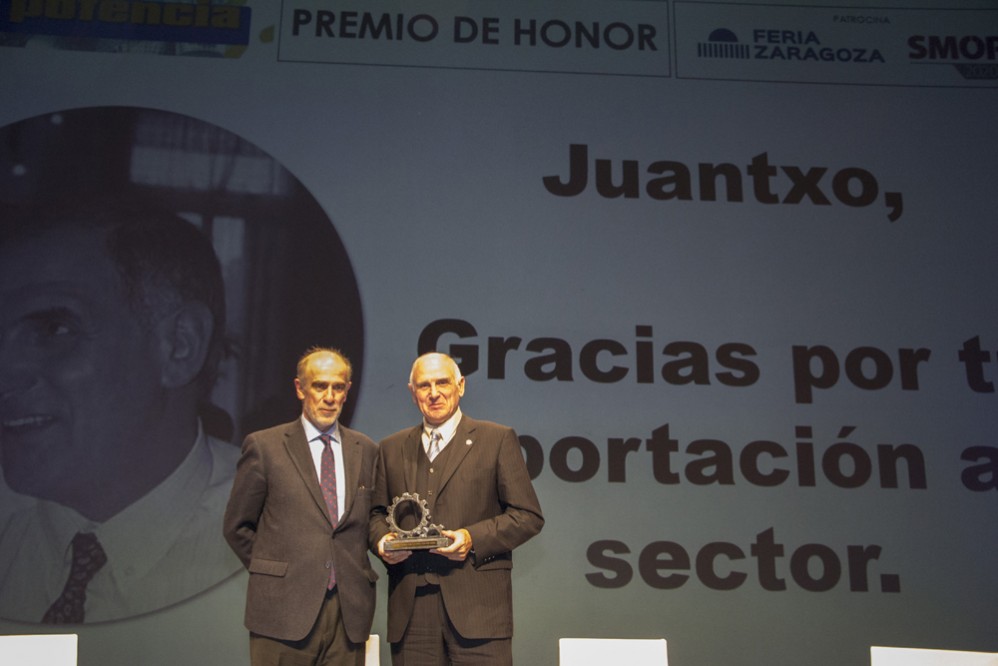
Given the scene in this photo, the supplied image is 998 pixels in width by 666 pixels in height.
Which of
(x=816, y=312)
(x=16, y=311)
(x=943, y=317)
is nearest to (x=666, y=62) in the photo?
(x=816, y=312)

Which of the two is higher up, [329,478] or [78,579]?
[329,478]

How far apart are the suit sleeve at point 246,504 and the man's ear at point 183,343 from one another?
3.96ft

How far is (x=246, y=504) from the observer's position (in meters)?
2.94

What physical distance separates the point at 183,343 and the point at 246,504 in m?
1.35

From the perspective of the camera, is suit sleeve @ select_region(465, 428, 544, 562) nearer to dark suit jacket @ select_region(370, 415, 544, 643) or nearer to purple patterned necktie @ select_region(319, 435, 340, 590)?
dark suit jacket @ select_region(370, 415, 544, 643)

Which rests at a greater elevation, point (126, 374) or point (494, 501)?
point (126, 374)

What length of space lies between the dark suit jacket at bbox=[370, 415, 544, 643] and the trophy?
0.06m

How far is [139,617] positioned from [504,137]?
8.71 ft

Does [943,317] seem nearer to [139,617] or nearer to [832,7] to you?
[832,7]

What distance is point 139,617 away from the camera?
385cm

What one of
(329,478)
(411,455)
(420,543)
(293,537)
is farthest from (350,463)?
(420,543)

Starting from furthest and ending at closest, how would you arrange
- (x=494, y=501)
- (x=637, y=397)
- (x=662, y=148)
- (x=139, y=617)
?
(x=662, y=148) → (x=637, y=397) → (x=139, y=617) → (x=494, y=501)

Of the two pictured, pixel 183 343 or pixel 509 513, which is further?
pixel 183 343

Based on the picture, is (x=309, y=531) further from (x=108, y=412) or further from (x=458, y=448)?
(x=108, y=412)
